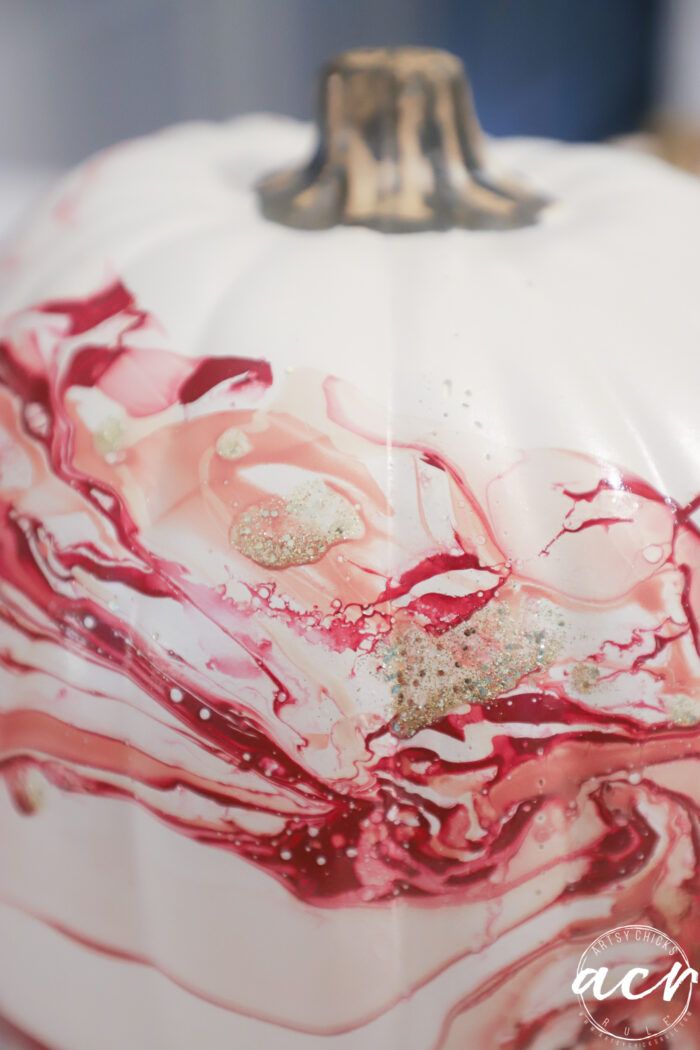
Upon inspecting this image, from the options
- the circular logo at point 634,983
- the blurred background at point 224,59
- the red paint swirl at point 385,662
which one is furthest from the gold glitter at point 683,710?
the blurred background at point 224,59

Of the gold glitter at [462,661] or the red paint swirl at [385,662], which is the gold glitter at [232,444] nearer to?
the red paint swirl at [385,662]

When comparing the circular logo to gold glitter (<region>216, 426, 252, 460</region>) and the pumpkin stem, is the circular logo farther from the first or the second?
the pumpkin stem

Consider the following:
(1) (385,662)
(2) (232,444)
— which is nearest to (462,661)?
A: (1) (385,662)

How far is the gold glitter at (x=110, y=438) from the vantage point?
602 millimetres

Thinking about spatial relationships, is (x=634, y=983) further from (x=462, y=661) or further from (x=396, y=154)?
(x=396, y=154)

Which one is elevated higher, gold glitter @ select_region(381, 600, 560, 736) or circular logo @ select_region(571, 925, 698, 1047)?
gold glitter @ select_region(381, 600, 560, 736)

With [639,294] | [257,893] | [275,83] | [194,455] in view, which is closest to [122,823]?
[257,893]

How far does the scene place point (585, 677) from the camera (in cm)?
56

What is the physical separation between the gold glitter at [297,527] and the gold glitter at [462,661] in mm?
57

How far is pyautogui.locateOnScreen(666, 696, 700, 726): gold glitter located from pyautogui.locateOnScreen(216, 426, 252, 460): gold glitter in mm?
250

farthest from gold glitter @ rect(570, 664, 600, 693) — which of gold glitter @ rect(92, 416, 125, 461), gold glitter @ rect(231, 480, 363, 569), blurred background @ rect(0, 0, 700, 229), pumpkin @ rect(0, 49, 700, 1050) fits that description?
blurred background @ rect(0, 0, 700, 229)

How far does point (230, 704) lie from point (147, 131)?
51.7 inches

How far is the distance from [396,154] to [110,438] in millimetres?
273

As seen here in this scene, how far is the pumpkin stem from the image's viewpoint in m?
0.71
